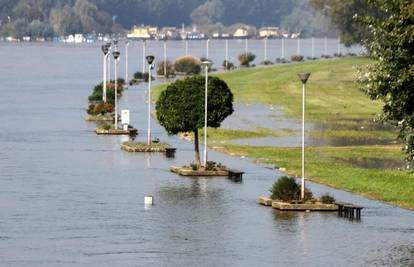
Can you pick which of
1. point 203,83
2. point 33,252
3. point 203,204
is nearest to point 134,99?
point 203,83

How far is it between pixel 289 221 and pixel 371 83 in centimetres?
1076

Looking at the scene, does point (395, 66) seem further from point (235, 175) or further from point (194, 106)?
point (194, 106)

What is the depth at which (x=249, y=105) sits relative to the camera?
14088 cm

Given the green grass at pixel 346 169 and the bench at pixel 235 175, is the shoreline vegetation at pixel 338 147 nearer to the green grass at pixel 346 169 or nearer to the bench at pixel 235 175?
the green grass at pixel 346 169

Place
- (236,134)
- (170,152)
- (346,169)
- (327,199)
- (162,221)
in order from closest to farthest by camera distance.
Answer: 1. (162,221)
2. (327,199)
3. (346,169)
4. (170,152)
5. (236,134)

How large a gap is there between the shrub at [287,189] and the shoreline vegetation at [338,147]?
15.1 feet

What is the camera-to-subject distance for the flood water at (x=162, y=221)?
160 feet

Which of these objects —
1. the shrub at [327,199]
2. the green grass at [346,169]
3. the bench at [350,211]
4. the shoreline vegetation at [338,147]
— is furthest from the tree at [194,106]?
the bench at [350,211]

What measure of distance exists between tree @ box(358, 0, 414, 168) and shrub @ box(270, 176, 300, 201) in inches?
518

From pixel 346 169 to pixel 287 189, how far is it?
16.3 metres

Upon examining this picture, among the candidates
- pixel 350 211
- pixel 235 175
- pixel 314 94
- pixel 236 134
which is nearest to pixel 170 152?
pixel 235 175

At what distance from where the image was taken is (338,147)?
304 ft

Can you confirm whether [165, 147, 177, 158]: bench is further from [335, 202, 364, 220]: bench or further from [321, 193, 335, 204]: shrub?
[335, 202, 364, 220]: bench

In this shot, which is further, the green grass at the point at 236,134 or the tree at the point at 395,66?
the green grass at the point at 236,134
